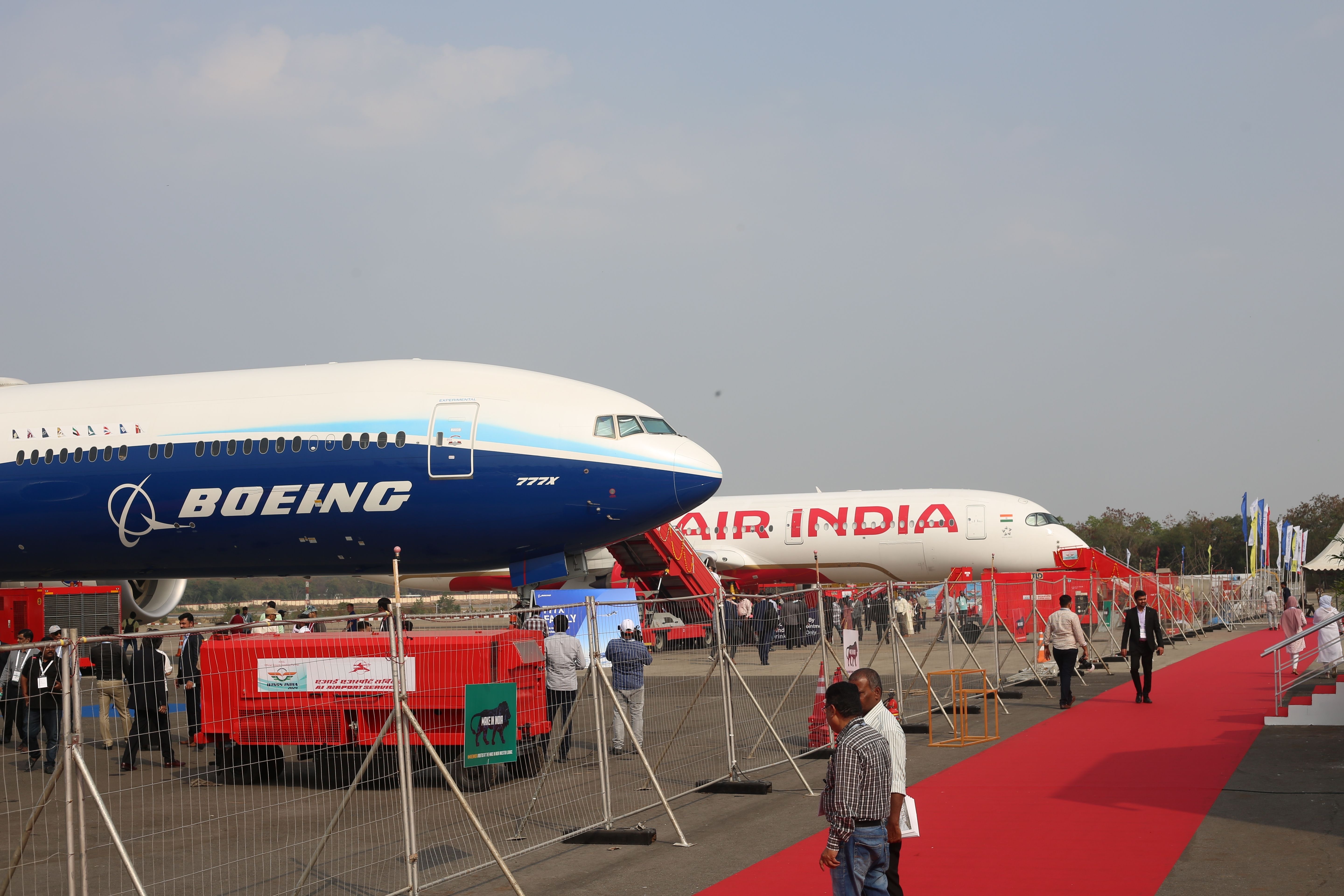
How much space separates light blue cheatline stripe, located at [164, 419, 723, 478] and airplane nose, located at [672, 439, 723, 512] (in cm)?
23

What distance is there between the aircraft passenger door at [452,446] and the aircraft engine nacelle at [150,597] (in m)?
9.30

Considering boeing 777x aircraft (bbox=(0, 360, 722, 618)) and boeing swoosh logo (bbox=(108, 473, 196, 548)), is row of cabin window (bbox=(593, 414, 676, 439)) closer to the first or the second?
boeing 777x aircraft (bbox=(0, 360, 722, 618))

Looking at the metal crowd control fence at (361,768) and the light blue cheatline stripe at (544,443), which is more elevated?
the light blue cheatline stripe at (544,443)

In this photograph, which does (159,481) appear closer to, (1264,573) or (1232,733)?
(1232,733)

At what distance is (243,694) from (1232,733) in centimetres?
1193

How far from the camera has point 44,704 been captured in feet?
46.4

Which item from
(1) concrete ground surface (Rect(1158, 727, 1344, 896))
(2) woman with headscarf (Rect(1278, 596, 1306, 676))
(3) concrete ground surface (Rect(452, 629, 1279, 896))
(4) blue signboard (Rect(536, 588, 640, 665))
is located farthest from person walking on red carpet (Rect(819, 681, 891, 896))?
(2) woman with headscarf (Rect(1278, 596, 1306, 676))

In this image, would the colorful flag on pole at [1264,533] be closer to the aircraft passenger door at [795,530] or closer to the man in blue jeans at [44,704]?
the aircraft passenger door at [795,530]

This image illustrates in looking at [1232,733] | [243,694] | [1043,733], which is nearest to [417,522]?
[243,694]

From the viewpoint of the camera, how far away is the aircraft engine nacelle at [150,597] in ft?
78.5

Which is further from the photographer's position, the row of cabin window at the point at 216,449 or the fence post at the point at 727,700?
the row of cabin window at the point at 216,449

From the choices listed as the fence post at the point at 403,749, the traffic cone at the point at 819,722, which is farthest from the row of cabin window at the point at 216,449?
the fence post at the point at 403,749

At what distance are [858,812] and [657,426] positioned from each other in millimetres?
12918

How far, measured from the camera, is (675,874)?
8438 millimetres
